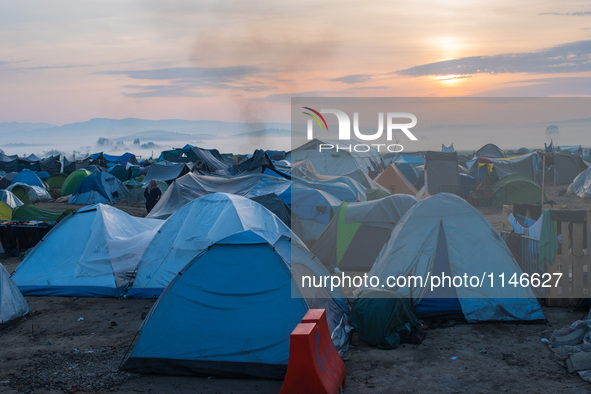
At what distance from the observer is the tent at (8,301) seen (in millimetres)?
9047

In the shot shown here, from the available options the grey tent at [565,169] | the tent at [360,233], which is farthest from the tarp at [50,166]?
the tent at [360,233]

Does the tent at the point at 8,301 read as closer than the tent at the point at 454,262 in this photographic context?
No

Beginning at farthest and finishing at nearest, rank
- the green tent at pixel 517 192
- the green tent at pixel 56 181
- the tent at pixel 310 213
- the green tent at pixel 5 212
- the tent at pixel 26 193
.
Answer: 1. the green tent at pixel 56 181
2. the tent at pixel 26 193
3. the green tent at pixel 517 192
4. the green tent at pixel 5 212
5. the tent at pixel 310 213

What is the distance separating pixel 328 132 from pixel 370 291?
35.4 meters

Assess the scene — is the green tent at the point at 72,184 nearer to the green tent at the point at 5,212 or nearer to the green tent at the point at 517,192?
the green tent at the point at 5,212

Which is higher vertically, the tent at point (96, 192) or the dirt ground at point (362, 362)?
the tent at point (96, 192)

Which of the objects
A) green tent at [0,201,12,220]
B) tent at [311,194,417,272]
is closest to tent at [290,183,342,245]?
tent at [311,194,417,272]

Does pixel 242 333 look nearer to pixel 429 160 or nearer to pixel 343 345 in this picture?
pixel 343 345

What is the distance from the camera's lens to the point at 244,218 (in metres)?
10.7

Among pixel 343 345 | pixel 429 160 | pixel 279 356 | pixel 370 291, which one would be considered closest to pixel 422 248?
pixel 370 291

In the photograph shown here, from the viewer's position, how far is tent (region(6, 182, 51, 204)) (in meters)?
29.2

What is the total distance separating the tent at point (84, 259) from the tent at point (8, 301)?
138 cm

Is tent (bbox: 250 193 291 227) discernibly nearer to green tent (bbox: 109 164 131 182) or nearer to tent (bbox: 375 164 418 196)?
tent (bbox: 375 164 418 196)

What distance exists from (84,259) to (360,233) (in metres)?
5.73
